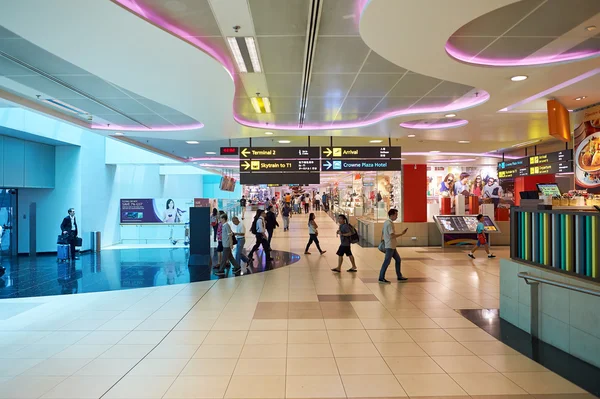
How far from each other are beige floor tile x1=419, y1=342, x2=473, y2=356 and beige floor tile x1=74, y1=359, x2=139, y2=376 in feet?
11.1

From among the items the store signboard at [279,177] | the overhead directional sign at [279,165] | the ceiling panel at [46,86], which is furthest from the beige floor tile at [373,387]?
the overhead directional sign at [279,165]

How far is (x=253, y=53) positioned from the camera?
5629mm

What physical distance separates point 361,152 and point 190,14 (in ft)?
24.1

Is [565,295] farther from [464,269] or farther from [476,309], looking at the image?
[464,269]

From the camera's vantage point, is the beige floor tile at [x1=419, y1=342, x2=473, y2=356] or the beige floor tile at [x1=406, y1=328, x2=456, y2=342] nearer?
the beige floor tile at [x1=419, y1=342, x2=473, y2=356]

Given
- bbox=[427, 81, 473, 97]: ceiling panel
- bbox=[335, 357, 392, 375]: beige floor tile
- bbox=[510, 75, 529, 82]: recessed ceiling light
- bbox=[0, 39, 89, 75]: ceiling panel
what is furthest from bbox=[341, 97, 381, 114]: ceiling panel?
bbox=[335, 357, 392, 375]: beige floor tile

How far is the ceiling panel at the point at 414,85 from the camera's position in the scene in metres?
6.84

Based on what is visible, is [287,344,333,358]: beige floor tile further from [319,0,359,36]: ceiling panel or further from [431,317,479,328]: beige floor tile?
[319,0,359,36]: ceiling panel

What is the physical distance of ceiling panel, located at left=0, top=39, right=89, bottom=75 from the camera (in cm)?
525

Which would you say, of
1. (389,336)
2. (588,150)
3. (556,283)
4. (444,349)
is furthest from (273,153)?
(556,283)

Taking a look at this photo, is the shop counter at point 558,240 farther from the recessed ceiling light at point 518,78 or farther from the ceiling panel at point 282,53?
the ceiling panel at point 282,53

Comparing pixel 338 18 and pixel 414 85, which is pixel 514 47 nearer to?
pixel 414 85

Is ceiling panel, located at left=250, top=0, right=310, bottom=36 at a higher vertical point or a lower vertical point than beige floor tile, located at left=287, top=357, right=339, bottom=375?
higher

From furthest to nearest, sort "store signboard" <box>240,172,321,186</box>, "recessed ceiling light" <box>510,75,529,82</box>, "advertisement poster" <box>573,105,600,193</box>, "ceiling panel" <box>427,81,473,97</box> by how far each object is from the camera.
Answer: "store signboard" <box>240,172,321,186</box>, "advertisement poster" <box>573,105,600,193</box>, "ceiling panel" <box>427,81,473,97</box>, "recessed ceiling light" <box>510,75,529,82</box>
